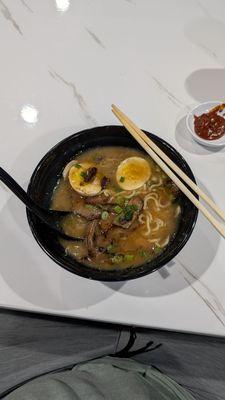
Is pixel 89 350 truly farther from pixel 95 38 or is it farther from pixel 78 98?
pixel 95 38

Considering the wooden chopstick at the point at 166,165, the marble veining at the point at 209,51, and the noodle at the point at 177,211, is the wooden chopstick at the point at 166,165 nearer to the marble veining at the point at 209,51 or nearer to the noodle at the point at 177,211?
the noodle at the point at 177,211

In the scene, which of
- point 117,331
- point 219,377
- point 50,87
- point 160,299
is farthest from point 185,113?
point 219,377

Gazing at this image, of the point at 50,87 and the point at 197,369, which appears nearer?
the point at 197,369

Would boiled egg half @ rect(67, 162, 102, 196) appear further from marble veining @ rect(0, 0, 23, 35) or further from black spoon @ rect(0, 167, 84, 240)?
marble veining @ rect(0, 0, 23, 35)

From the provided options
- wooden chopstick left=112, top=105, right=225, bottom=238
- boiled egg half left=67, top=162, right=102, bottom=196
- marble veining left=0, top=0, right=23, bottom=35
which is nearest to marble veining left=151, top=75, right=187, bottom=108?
wooden chopstick left=112, top=105, right=225, bottom=238

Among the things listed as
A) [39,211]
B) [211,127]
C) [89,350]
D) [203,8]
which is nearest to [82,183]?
[39,211]

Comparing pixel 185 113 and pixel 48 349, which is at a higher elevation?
pixel 185 113

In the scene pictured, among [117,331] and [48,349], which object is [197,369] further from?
[48,349]
